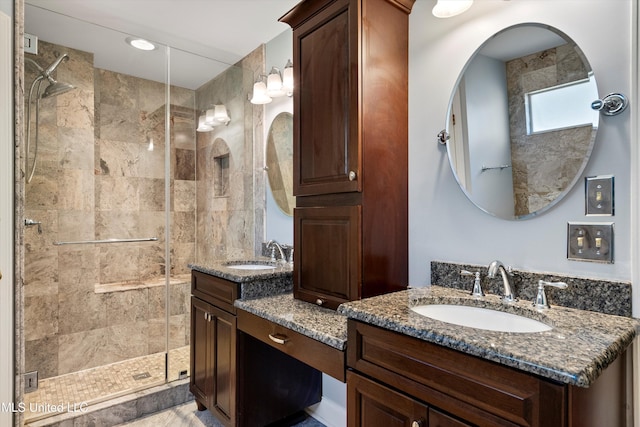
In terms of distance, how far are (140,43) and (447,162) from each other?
2442mm

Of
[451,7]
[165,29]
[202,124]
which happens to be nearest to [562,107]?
[451,7]

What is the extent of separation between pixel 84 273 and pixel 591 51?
11.0 feet

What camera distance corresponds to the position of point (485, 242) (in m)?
Answer: 1.38

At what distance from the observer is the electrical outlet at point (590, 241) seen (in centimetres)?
108

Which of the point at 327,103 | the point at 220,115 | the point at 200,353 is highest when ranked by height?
the point at 220,115

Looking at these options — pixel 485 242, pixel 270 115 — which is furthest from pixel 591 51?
pixel 270 115

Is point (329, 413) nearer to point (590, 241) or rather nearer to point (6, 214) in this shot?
point (590, 241)

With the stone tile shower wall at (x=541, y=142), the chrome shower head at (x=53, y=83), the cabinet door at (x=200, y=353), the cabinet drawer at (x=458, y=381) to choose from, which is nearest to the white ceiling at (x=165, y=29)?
the chrome shower head at (x=53, y=83)

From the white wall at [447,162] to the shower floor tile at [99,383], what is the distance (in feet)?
6.35

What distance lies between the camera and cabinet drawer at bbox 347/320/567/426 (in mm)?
730

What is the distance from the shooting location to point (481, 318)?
123cm

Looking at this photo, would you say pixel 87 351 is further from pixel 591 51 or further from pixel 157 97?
pixel 591 51

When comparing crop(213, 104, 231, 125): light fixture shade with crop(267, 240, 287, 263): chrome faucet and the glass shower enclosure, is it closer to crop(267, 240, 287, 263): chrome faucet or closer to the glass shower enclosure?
the glass shower enclosure

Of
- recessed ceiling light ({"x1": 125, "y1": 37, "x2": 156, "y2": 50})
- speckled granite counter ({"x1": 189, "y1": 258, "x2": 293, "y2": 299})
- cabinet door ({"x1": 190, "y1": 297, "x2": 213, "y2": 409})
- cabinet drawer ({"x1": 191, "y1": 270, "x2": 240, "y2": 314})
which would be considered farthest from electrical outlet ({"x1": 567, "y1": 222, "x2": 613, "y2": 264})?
recessed ceiling light ({"x1": 125, "y1": 37, "x2": 156, "y2": 50})
